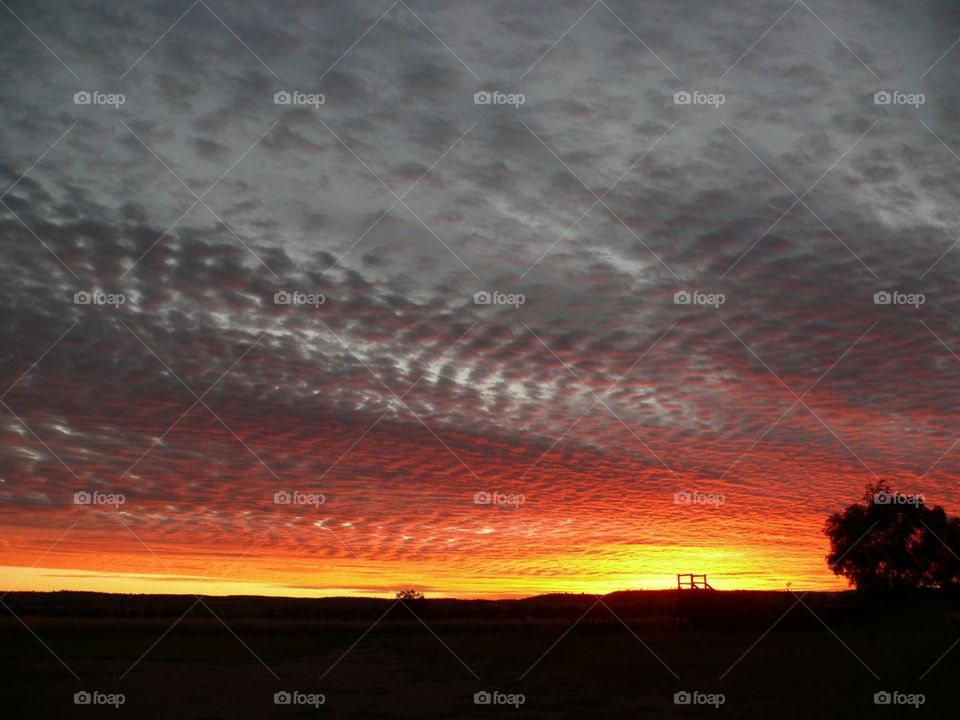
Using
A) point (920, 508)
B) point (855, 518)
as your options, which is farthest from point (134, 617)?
point (920, 508)

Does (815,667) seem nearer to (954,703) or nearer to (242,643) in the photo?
(954,703)

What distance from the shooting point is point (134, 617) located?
2783 inches

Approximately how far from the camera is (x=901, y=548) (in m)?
60.9

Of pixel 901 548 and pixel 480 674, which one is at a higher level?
pixel 901 548

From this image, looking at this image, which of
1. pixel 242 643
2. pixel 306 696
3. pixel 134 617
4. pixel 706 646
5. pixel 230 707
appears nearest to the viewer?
pixel 230 707

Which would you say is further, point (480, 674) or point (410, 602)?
point (410, 602)

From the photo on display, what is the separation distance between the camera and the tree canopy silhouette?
60.8m

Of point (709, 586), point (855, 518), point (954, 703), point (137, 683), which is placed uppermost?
point (855, 518)

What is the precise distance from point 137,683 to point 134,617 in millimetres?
56427

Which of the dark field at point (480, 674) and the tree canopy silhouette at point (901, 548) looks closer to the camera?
the dark field at point (480, 674)

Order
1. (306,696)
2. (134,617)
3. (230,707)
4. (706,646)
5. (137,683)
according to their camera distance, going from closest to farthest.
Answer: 1. (230,707)
2. (306,696)
3. (137,683)
4. (706,646)
5. (134,617)

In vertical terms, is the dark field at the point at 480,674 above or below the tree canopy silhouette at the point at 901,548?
below

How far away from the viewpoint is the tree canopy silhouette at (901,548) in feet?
199

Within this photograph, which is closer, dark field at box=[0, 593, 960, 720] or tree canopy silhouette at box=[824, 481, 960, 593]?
dark field at box=[0, 593, 960, 720]
